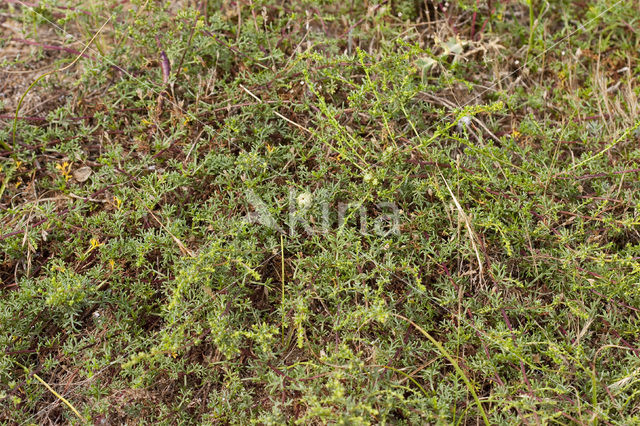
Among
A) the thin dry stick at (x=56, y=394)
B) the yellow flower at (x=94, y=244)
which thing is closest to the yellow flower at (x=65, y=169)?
the yellow flower at (x=94, y=244)

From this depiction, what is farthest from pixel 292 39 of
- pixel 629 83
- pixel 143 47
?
pixel 629 83

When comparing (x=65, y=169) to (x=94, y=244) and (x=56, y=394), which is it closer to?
(x=94, y=244)

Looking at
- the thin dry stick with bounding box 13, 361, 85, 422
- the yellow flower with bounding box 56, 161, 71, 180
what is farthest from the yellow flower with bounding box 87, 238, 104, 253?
the thin dry stick with bounding box 13, 361, 85, 422

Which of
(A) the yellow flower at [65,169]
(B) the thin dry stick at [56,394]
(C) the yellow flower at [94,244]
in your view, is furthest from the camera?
(A) the yellow flower at [65,169]

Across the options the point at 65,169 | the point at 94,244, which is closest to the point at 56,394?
the point at 94,244

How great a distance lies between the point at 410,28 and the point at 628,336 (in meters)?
2.38

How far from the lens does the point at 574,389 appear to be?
2.63 m

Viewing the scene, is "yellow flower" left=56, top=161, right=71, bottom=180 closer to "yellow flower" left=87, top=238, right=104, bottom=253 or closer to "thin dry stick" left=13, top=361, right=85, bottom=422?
"yellow flower" left=87, top=238, right=104, bottom=253

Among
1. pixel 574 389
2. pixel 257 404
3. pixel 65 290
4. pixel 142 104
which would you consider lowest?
pixel 257 404

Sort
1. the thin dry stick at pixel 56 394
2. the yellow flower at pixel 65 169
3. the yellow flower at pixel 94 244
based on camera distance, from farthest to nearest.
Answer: the yellow flower at pixel 65 169 < the yellow flower at pixel 94 244 < the thin dry stick at pixel 56 394

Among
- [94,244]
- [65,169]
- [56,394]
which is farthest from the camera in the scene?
[65,169]

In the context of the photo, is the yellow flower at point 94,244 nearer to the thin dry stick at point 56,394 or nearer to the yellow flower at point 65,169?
the yellow flower at point 65,169

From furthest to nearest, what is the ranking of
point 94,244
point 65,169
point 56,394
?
point 65,169
point 94,244
point 56,394

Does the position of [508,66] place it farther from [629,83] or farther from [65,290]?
[65,290]
